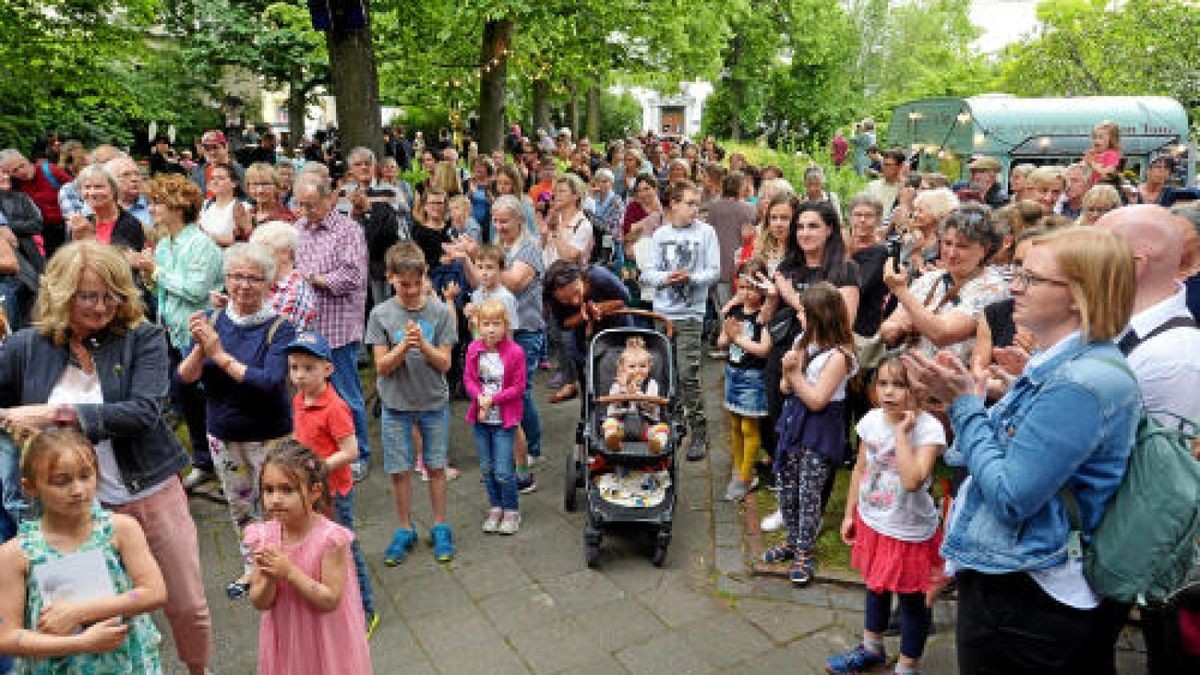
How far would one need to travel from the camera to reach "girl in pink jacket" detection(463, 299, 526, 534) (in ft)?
15.7

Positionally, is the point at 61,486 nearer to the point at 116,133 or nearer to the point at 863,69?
the point at 116,133

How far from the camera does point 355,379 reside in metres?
5.74

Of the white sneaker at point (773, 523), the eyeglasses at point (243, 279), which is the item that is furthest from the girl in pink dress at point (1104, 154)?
the eyeglasses at point (243, 279)

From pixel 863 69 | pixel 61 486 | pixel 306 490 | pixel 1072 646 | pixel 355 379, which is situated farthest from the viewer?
pixel 863 69

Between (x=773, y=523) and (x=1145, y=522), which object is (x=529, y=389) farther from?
(x=1145, y=522)

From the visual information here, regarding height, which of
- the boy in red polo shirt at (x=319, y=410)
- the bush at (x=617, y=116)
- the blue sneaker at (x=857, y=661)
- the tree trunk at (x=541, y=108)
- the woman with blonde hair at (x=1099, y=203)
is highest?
the bush at (x=617, y=116)

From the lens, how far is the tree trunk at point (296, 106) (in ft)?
68.6

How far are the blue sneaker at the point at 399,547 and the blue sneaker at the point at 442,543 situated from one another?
0.47ft

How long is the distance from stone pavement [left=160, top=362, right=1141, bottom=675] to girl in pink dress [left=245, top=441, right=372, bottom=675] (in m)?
0.95

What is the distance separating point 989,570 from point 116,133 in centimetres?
2391

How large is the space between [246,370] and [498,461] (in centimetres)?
164

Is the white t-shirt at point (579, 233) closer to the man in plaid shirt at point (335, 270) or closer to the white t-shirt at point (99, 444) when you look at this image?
the man in plaid shirt at point (335, 270)

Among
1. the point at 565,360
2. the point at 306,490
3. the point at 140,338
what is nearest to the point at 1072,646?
the point at 306,490

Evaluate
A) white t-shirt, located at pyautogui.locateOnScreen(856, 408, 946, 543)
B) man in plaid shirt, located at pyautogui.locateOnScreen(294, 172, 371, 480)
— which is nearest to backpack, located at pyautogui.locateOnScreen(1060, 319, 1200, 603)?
white t-shirt, located at pyautogui.locateOnScreen(856, 408, 946, 543)
